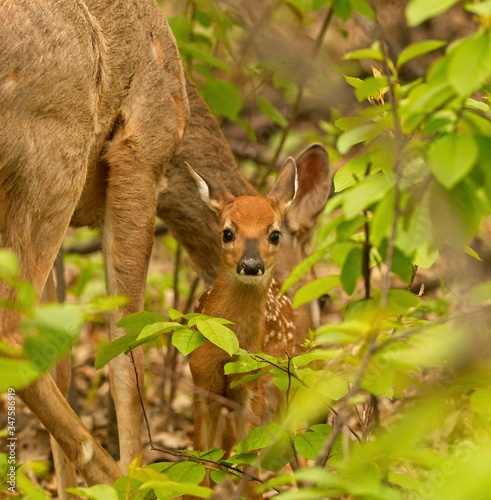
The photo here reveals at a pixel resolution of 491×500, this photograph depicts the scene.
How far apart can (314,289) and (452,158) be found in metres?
0.71

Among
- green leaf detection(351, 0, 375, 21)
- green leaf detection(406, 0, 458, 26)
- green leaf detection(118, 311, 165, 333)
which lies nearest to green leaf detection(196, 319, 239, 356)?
green leaf detection(118, 311, 165, 333)

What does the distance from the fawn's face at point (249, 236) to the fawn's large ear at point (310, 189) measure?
4.90 feet

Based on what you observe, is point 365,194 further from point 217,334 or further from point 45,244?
point 45,244

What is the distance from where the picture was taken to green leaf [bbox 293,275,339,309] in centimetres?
307

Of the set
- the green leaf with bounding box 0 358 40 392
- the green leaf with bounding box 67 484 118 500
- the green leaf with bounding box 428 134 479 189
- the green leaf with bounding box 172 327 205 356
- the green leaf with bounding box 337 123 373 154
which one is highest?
the green leaf with bounding box 428 134 479 189

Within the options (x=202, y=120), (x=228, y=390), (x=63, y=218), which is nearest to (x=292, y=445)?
(x=228, y=390)

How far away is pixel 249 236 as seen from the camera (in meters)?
5.07

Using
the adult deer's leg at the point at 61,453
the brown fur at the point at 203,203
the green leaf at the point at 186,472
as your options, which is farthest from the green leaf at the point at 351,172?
the adult deer's leg at the point at 61,453

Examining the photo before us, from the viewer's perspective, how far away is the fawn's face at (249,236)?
4.96 meters

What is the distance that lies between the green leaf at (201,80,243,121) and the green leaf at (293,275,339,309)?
369cm

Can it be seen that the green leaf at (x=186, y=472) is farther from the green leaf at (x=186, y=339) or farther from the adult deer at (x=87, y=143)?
the adult deer at (x=87, y=143)

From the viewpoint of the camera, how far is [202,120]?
632 centimetres

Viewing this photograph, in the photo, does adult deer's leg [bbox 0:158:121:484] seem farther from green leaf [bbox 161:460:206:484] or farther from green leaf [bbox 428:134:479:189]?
green leaf [bbox 428:134:479:189]

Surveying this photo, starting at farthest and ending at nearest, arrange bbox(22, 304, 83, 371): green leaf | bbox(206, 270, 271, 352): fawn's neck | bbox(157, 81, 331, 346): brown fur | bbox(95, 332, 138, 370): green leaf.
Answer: bbox(157, 81, 331, 346): brown fur < bbox(206, 270, 271, 352): fawn's neck < bbox(95, 332, 138, 370): green leaf < bbox(22, 304, 83, 371): green leaf
